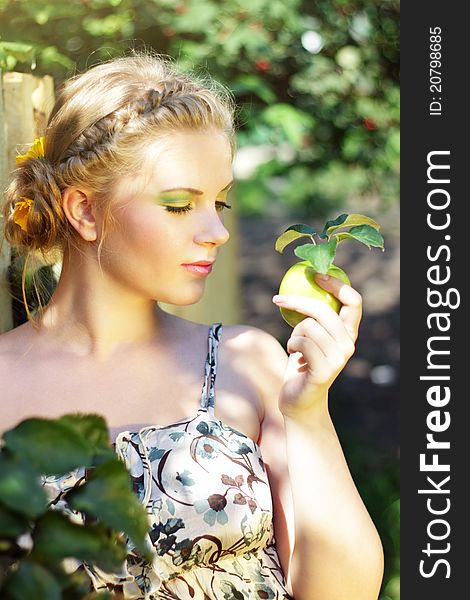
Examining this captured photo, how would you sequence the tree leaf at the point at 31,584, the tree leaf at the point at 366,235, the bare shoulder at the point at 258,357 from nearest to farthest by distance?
1. the tree leaf at the point at 31,584
2. the tree leaf at the point at 366,235
3. the bare shoulder at the point at 258,357

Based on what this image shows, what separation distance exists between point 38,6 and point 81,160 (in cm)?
113

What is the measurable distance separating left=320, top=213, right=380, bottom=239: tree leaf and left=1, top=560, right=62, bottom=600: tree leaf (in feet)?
2.68

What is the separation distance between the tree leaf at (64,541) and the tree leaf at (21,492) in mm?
17

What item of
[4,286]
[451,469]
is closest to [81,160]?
[4,286]

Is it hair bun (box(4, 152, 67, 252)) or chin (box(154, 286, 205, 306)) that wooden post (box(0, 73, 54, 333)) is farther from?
chin (box(154, 286, 205, 306))

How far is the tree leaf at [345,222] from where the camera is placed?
140cm

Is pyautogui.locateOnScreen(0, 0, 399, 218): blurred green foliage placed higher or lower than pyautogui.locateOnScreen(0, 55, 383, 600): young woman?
higher

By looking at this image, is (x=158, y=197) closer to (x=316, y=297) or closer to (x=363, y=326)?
(x=316, y=297)

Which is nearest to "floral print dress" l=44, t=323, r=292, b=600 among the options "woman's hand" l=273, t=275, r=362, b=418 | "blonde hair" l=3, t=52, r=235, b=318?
"woman's hand" l=273, t=275, r=362, b=418

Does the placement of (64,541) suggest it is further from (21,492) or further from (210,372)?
(210,372)

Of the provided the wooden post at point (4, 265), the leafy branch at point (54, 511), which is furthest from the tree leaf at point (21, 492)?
the wooden post at point (4, 265)

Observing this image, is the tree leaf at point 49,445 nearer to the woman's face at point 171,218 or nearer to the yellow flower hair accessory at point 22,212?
the woman's face at point 171,218

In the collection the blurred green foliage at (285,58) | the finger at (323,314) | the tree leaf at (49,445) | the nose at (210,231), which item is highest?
the blurred green foliage at (285,58)

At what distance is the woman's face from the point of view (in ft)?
4.93
